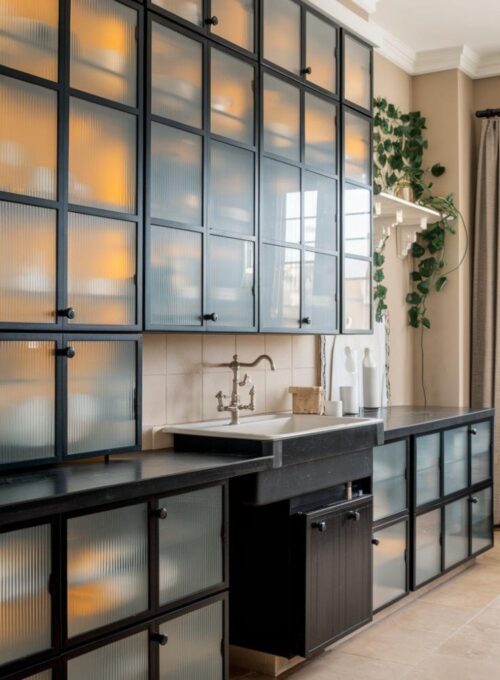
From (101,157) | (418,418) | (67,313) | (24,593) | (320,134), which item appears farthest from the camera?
(418,418)

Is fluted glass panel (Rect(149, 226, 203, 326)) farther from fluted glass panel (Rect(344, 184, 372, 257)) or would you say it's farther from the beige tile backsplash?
fluted glass panel (Rect(344, 184, 372, 257))

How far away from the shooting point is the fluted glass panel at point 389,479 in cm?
375

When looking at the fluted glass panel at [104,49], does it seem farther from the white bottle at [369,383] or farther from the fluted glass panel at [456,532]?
the fluted glass panel at [456,532]

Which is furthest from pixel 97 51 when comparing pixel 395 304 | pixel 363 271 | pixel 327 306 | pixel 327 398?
pixel 395 304

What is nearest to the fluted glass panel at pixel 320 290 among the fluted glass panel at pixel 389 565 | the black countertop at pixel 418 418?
the black countertop at pixel 418 418

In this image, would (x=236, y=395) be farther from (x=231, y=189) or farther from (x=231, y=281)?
(x=231, y=189)

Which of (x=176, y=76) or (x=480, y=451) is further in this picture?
(x=480, y=451)

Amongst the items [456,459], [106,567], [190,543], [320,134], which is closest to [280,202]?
[320,134]

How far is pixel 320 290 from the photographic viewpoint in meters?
3.71

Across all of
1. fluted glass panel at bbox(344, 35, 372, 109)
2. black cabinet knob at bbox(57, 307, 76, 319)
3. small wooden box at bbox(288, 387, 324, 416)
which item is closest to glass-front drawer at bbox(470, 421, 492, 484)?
small wooden box at bbox(288, 387, 324, 416)

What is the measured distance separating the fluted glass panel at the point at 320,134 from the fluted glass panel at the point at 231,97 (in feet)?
1.31

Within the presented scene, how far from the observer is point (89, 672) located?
2.28 metres

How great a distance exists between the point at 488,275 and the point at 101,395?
3348 mm

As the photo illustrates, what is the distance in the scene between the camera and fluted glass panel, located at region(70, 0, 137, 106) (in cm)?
255
